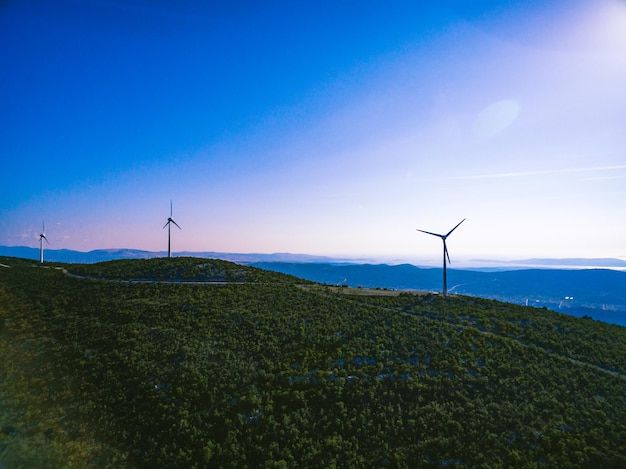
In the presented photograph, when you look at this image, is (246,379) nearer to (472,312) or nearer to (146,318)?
(146,318)

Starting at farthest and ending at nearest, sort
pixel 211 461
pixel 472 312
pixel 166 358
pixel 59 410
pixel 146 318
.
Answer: pixel 472 312, pixel 146 318, pixel 166 358, pixel 59 410, pixel 211 461

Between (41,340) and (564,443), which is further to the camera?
(41,340)

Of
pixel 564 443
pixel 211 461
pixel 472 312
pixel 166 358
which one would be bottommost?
pixel 211 461

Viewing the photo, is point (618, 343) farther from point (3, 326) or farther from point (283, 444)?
point (3, 326)

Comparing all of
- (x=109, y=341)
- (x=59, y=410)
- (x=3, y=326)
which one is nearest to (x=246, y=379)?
(x=59, y=410)

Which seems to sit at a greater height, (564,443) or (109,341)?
(109,341)

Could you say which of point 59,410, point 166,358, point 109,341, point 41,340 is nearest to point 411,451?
point 166,358

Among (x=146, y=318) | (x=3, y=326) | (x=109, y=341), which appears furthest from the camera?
(x=146, y=318)
